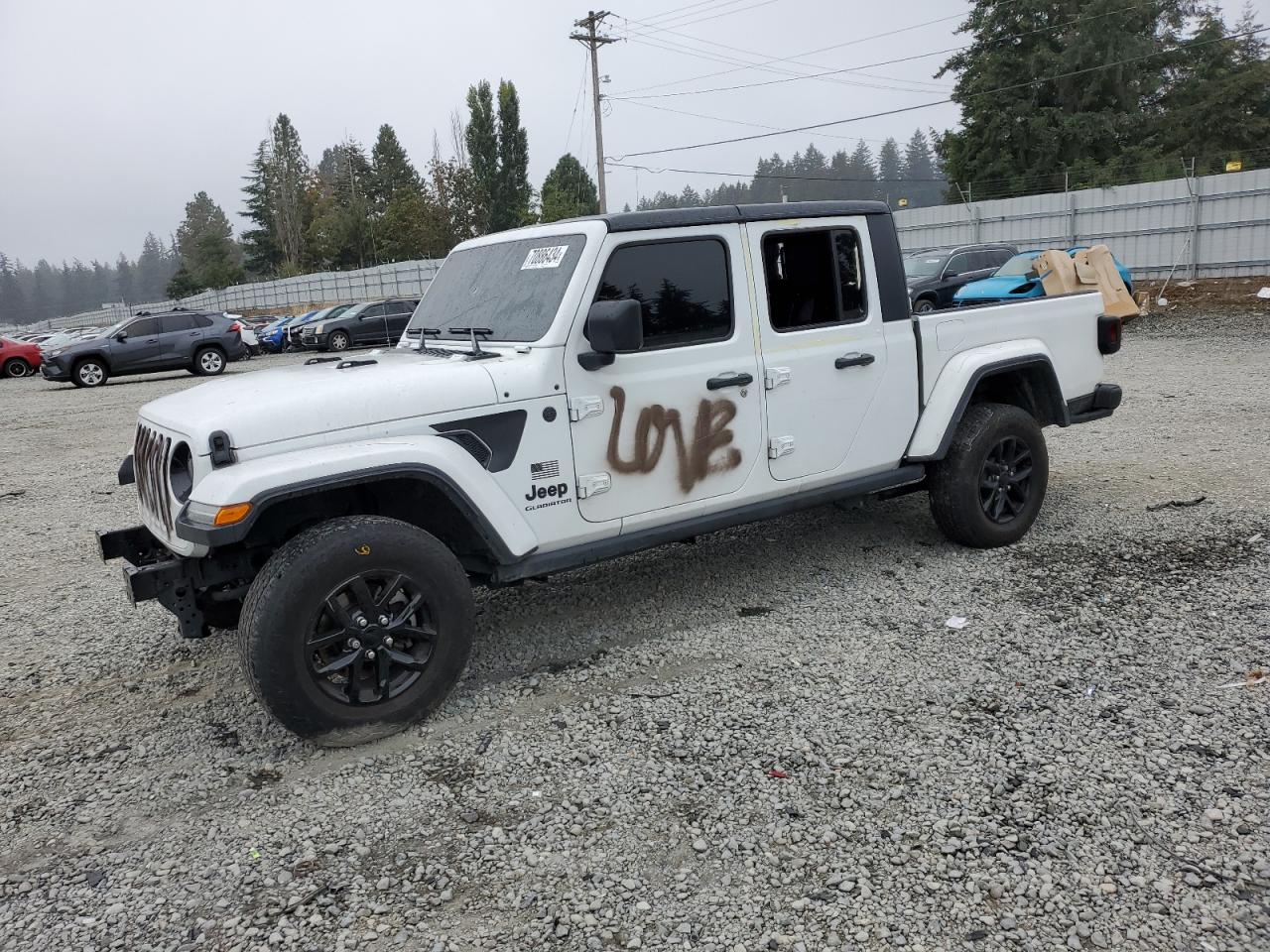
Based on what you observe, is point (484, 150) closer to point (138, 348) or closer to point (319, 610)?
point (138, 348)

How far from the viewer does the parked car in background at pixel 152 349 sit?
21.7m

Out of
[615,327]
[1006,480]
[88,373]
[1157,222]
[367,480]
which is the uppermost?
[1157,222]

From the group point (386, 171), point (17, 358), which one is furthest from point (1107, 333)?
point (386, 171)

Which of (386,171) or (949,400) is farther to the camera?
(386,171)

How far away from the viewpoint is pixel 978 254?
67.4ft

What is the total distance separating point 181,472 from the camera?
12.2 feet

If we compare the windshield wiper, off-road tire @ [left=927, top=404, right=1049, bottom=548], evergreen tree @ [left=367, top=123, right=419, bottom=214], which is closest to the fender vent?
the windshield wiper

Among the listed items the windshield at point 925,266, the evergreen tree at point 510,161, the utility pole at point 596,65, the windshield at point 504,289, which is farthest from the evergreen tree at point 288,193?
the windshield at point 504,289

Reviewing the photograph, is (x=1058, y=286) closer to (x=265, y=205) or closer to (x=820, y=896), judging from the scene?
(x=820, y=896)

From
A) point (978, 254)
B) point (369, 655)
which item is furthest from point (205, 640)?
point (978, 254)

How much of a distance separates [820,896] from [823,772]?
2.17 ft

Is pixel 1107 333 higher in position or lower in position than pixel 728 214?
lower

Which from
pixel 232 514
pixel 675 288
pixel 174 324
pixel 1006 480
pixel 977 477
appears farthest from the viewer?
pixel 174 324

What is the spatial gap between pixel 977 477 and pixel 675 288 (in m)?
2.16
